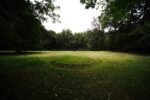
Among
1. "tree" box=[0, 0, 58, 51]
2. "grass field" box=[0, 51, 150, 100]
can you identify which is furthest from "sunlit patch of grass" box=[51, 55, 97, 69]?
"tree" box=[0, 0, 58, 51]

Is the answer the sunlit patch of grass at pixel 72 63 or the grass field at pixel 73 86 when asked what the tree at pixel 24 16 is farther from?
the sunlit patch of grass at pixel 72 63

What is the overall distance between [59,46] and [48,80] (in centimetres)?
6141

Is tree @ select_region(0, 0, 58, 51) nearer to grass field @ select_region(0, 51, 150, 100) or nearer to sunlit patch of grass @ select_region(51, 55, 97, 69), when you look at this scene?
grass field @ select_region(0, 51, 150, 100)

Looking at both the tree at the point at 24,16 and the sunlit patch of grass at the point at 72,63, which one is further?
the sunlit patch of grass at the point at 72,63

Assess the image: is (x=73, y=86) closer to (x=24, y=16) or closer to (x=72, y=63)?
(x=24, y=16)

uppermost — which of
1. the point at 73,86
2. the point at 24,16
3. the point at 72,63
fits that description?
the point at 24,16

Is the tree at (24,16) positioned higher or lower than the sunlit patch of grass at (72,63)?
higher

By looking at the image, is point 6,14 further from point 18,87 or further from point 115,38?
point 115,38

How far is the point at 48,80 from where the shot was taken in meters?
8.35

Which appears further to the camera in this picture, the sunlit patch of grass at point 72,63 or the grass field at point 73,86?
the sunlit patch of grass at point 72,63

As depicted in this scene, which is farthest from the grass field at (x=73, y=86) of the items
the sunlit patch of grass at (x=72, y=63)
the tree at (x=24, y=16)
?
the tree at (x=24, y=16)

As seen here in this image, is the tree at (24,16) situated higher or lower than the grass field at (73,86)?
higher

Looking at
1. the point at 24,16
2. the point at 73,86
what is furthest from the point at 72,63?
the point at 24,16

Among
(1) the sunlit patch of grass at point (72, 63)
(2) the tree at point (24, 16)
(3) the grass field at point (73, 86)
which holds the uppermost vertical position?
(2) the tree at point (24, 16)
